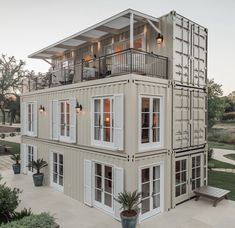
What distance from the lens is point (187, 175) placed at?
9734 millimetres

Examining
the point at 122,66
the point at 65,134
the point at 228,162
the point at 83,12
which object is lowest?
the point at 228,162

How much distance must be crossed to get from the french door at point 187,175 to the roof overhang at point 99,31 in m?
6.22

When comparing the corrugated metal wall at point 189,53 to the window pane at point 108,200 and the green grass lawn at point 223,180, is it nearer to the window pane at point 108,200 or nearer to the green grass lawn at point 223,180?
the window pane at point 108,200

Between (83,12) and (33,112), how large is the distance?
8347mm

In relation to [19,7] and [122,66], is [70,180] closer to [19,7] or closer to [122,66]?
[122,66]

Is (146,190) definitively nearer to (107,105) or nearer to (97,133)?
(97,133)

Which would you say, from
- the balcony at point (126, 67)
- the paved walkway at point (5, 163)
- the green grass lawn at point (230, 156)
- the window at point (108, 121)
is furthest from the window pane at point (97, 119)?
the green grass lawn at point (230, 156)

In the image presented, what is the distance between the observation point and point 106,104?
855 cm

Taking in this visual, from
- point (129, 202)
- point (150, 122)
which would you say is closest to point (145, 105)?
point (150, 122)

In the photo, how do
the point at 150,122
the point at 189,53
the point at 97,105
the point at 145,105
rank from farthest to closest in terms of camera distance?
the point at 189,53, the point at 97,105, the point at 150,122, the point at 145,105

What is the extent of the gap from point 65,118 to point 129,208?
566cm

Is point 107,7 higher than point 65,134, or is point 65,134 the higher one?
point 107,7

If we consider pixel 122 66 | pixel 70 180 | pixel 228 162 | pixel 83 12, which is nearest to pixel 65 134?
pixel 70 180

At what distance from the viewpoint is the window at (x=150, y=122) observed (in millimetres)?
8039
